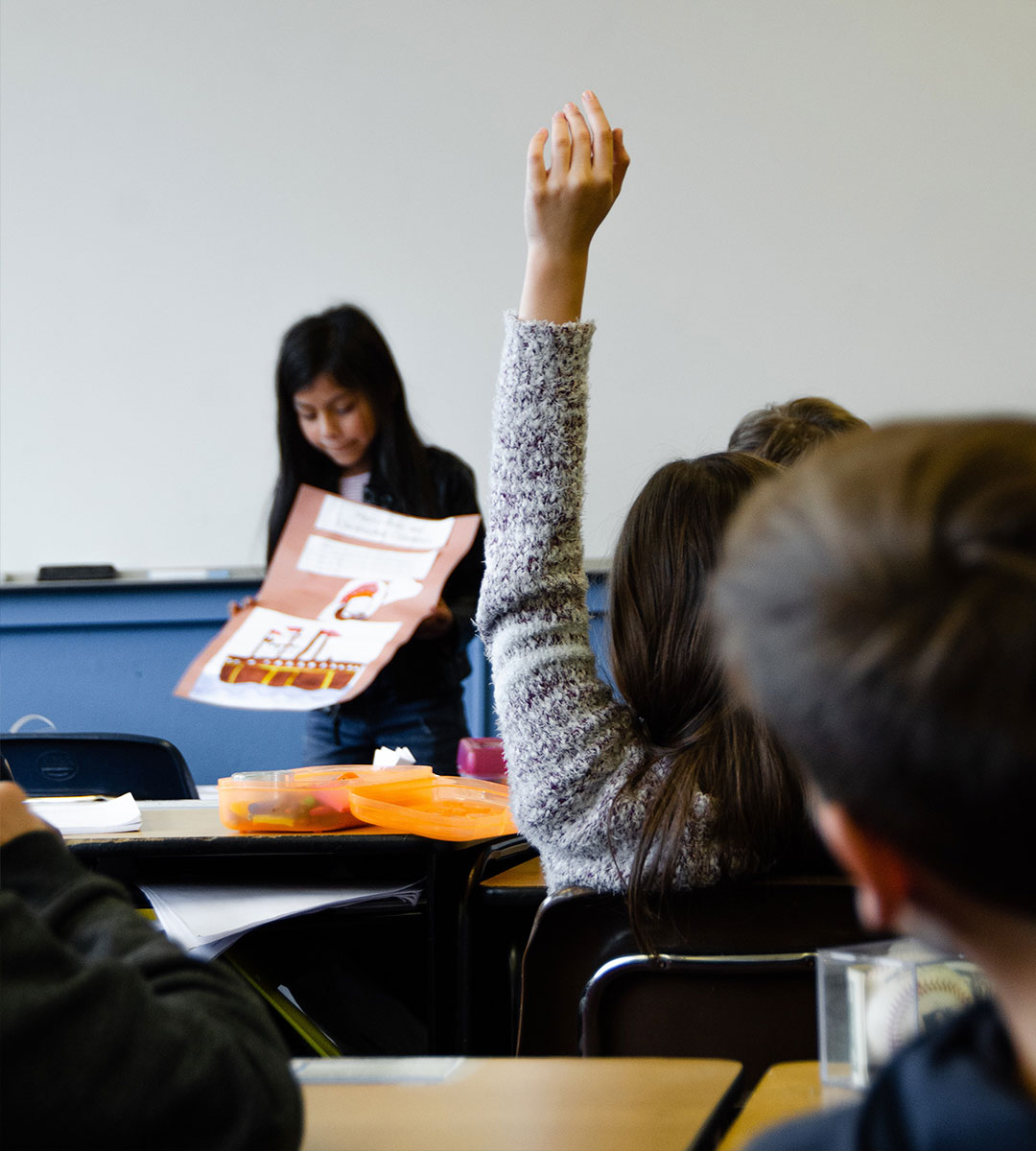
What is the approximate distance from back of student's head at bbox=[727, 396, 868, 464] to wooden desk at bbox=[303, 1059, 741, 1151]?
0.92 meters

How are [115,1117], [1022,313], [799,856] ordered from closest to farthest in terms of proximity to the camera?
[115,1117]
[799,856]
[1022,313]

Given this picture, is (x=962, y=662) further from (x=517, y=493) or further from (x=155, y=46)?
(x=155, y=46)

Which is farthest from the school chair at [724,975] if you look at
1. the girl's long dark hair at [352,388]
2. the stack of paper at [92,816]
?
the girl's long dark hair at [352,388]

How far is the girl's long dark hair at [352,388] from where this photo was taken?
2.14 metres

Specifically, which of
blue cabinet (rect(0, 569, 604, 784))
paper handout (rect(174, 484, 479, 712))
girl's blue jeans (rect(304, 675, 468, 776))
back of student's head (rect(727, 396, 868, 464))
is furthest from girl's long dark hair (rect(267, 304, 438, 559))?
blue cabinet (rect(0, 569, 604, 784))

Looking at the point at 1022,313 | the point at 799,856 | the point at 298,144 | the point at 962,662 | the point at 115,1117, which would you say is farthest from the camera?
the point at 298,144

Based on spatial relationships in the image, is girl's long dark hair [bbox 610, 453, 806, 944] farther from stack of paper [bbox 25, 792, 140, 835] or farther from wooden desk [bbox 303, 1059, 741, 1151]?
stack of paper [bbox 25, 792, 140, 835]

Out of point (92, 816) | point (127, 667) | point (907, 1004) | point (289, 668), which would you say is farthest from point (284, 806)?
point (127, 667)

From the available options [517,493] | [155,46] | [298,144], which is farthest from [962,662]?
[155,46]

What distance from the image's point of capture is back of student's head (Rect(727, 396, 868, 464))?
155cm

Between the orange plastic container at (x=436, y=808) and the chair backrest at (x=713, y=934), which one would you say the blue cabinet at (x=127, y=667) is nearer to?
the orange plastic container at (x=436, y=808)

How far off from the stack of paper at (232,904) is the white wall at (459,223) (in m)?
1.80

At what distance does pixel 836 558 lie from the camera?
328 mm

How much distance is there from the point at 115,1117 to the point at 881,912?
295mm
